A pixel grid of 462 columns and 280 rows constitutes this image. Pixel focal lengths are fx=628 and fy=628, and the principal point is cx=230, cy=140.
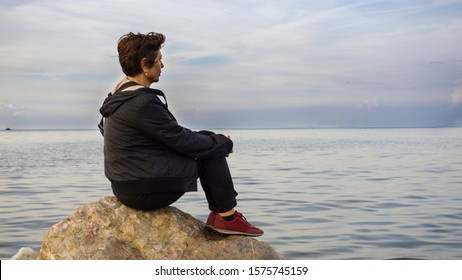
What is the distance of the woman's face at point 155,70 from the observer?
17.5ft

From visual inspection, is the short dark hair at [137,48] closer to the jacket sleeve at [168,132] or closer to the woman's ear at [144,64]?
the woman's ear at [144,64]

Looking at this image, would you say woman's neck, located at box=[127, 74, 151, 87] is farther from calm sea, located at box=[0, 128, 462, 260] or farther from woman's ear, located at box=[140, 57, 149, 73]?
calm sea, located at box=[0, 128, 462, 260]

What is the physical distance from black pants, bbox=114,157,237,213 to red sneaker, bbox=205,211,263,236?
91 millimetres

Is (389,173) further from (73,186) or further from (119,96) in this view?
(119,96)

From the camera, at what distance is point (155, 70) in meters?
5.36

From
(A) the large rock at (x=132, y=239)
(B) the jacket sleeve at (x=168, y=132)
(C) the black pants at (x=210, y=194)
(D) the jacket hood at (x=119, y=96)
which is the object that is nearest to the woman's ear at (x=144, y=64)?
(D) the jacket hood at (x=119, y=96)

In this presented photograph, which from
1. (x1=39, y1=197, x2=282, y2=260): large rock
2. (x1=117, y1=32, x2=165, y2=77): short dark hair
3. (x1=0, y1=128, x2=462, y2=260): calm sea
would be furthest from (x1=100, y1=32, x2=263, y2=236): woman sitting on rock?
(x1=0, y1=128, x2=462, y2=260): calm sea

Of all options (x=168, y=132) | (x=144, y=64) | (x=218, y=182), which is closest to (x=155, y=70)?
(x=144, y=64)

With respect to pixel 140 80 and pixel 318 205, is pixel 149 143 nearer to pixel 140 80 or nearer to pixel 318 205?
pixel 140 80

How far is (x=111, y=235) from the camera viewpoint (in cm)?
557

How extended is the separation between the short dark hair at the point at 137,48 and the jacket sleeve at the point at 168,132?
34 centimetres

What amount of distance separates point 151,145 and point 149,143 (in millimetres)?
26
